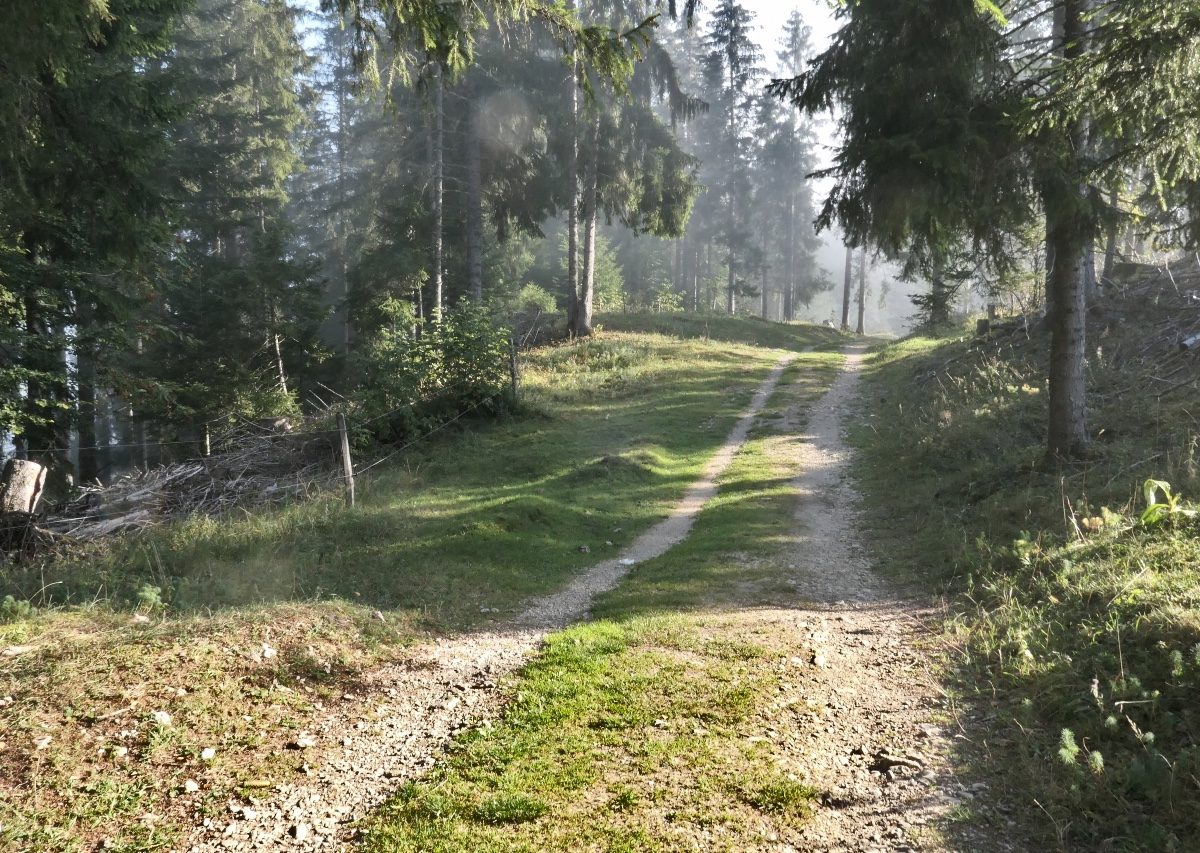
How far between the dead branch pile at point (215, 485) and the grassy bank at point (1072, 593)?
9.49 metres

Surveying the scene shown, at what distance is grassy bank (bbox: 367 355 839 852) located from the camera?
3566 mm

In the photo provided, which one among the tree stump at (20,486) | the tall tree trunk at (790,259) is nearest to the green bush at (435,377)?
the tree stump at (20,486)

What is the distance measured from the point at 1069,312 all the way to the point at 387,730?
9.44m

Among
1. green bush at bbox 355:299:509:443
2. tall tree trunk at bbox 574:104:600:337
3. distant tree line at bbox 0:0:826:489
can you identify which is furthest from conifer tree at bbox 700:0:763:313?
green bush at bbox 355:299:509:443

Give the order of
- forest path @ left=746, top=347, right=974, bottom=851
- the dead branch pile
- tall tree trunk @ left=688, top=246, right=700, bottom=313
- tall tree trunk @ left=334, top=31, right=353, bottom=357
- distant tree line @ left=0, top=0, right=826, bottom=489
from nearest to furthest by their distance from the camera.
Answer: forest path @ left=746, top=347, right=974, bottom=851
distant tree line @ left=0, top=0, right=826, bottom=489
the dead branch pile
tall tree trunk @ left=334, top=31, right=353, bottom=357
tall tree trunk @ left=688, top=246, right=700, bottom=313

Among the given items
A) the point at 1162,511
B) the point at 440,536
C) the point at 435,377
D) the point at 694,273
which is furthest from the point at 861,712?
the point at 694,273

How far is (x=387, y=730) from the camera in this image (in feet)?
15.5

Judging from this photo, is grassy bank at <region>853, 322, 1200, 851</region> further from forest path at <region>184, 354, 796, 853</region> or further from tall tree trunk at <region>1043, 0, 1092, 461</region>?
forest path at <region>184, 354, 796, 853</region>

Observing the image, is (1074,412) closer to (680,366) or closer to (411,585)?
(411,585)

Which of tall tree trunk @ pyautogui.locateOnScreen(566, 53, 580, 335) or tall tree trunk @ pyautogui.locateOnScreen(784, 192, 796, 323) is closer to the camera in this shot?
tall tree trunk @ pyautogui.locateOnScreen(566, 53, 580, 335)

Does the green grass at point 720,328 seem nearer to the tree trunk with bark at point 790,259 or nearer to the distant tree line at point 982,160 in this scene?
the tree trunk with bark at point 790,259

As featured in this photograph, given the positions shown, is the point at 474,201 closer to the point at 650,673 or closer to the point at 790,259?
the point at 650,673

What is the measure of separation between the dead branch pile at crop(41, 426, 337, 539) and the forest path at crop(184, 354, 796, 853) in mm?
5901

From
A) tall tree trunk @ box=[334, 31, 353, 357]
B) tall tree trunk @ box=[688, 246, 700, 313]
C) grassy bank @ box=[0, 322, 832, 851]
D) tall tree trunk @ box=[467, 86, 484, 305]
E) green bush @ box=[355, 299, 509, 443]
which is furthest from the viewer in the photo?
tall tree trunk @ box=[688, 246, 700, 313]
